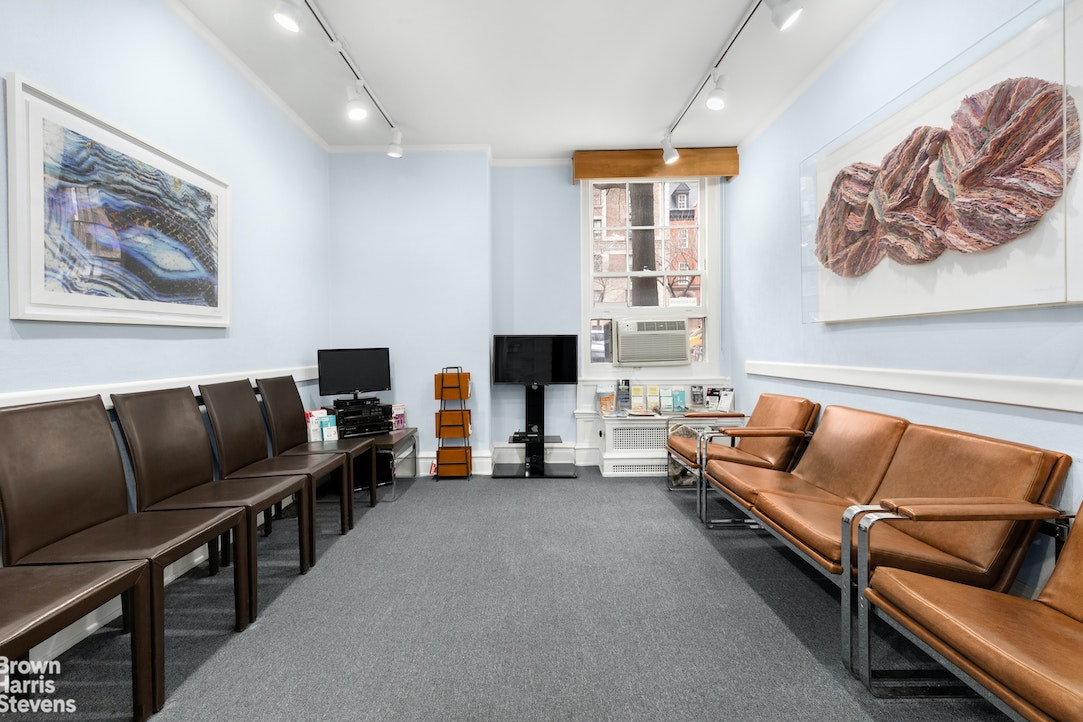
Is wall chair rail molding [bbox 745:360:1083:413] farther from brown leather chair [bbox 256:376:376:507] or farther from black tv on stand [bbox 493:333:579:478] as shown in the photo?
brown leather chair [bbox 256:376:376:507]

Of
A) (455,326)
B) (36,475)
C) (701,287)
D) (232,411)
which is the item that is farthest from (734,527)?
(36,475)

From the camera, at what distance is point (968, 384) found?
79.6 inches

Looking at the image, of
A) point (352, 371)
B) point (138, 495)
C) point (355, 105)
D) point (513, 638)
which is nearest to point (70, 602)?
point (138, 495)

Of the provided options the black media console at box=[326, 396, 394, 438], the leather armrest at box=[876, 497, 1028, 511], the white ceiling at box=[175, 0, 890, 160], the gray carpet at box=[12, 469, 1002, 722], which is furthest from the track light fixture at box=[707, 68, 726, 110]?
the black media console at box=[326, 396, 394, 438]

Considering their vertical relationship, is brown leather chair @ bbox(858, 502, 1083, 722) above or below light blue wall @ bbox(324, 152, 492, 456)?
below

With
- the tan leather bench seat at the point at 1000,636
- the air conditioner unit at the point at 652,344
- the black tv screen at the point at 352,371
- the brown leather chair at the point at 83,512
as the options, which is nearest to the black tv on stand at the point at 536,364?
the air conditioner unit at the point at 652,344

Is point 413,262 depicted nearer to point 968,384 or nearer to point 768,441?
point 768,441

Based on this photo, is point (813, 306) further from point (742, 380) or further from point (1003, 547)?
point (1003, 547)

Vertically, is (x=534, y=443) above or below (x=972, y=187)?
below

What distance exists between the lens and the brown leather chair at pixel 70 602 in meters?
1.14

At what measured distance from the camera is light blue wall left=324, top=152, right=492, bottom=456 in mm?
4445

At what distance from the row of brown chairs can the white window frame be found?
2822 millimetres

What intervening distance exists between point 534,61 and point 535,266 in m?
2.00

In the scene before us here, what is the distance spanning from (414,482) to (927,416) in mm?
3800
